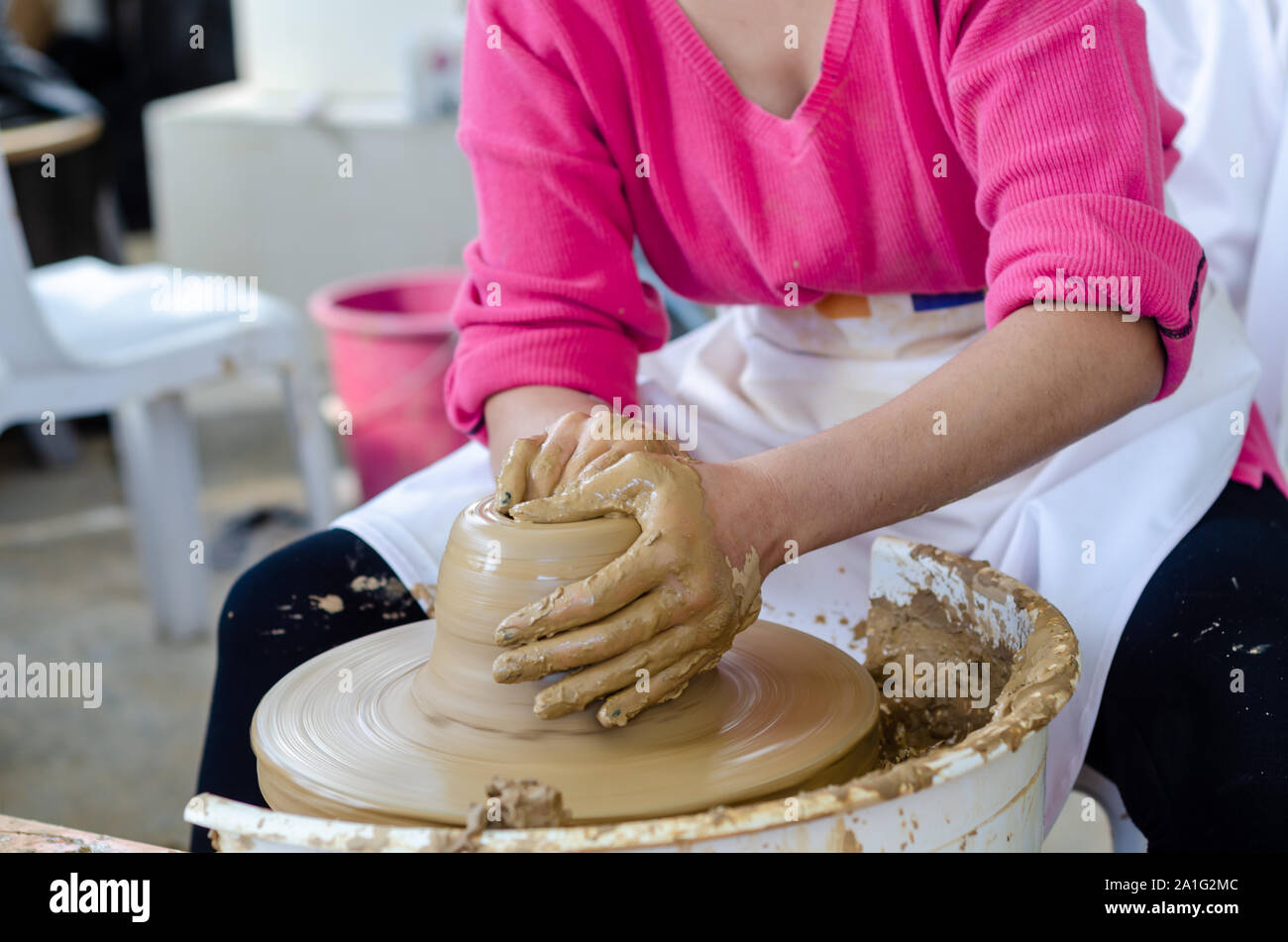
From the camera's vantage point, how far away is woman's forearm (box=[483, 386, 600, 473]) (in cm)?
138

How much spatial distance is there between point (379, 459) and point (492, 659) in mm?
2483

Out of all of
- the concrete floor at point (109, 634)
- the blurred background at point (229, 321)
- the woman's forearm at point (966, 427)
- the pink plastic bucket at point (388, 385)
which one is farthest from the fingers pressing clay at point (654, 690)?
the pink plastic bucket at point (388, 385)

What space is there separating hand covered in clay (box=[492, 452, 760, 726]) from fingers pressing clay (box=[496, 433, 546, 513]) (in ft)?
0.32

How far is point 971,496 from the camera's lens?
1.39 metres

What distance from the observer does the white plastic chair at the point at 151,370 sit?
2.48 m

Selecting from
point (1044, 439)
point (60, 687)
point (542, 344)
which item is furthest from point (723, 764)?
point (60, 687)

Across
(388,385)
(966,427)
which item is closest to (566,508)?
(966,427)

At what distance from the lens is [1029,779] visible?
951mm

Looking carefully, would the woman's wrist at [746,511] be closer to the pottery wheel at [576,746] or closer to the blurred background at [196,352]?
the pottery wheel at [576,746]

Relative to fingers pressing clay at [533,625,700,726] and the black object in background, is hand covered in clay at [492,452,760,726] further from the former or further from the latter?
the black object in background

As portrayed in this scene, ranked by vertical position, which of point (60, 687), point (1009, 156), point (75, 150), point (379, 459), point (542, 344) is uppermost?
point (1009, 156)

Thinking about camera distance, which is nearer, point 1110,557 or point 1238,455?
point 1110,557

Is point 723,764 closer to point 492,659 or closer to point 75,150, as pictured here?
point 492,659

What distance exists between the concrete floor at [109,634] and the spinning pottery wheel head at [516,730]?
140 cm
